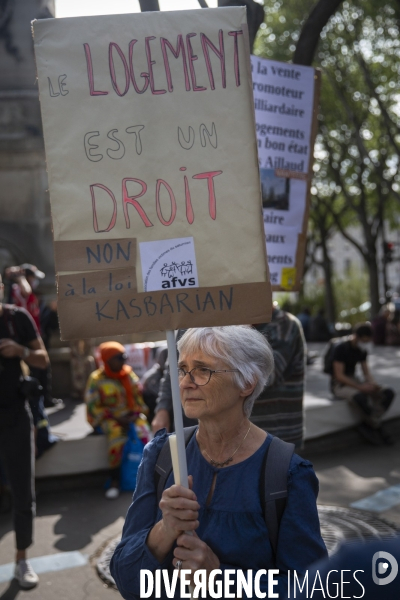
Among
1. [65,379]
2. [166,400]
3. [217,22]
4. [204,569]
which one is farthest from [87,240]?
[65,379]

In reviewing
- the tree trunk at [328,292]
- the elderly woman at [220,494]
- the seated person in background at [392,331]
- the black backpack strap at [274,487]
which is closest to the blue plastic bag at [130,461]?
the elderly woman at [220,494]

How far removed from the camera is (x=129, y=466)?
688 cm

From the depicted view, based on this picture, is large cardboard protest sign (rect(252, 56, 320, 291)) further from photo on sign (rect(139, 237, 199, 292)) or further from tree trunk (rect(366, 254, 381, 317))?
tree trunk (rect(366, 254, 381, 317))

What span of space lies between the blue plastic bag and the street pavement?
0.34ft

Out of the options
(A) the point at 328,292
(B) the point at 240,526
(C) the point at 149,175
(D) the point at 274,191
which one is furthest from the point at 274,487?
(A) the point at 328,292

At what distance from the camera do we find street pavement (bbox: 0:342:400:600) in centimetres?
477

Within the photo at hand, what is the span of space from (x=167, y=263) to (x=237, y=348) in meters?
0.36

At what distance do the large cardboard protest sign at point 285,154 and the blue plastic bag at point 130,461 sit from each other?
2.86 m

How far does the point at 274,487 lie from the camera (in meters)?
2.20

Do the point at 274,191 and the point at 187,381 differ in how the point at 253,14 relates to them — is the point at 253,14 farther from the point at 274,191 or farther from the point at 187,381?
the point at 187,381

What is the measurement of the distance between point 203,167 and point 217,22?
0.44m

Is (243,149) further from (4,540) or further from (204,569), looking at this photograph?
(4,540)

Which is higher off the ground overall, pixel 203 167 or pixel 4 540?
pixel 203 167

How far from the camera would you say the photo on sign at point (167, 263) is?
89.7 inches
